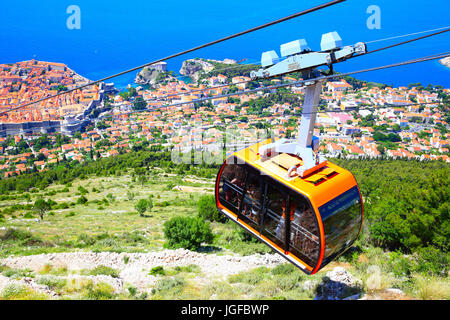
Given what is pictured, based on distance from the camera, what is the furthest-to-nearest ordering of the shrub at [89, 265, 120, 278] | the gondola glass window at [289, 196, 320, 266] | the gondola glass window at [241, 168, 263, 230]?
the shrub at [89, 265, 120, 278]
the gondola glass window at [241, 168, 263, 230]
the gondola glass window at [289, 196, 320, 266]

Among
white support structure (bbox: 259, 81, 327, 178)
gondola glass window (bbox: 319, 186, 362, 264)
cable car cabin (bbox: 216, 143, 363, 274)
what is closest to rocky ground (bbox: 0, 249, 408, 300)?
gondola glass window (bbox: 319, 186, 362, 264)

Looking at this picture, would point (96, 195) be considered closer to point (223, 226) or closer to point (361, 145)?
point (223, 226)

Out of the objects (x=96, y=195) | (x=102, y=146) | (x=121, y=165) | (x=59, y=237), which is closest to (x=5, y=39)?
(x=102, y=146)

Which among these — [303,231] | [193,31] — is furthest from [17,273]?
[193,31]

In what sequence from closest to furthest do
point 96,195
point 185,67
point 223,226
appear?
point 223,226
point 96,195
point 185,67

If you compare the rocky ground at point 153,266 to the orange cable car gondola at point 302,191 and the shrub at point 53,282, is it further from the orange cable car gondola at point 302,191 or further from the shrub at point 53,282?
the orange cable car gondola at point 302,191

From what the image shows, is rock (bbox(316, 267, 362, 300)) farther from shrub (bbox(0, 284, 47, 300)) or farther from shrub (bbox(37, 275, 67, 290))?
shrub (bbox(0, 284, 47, 300))
